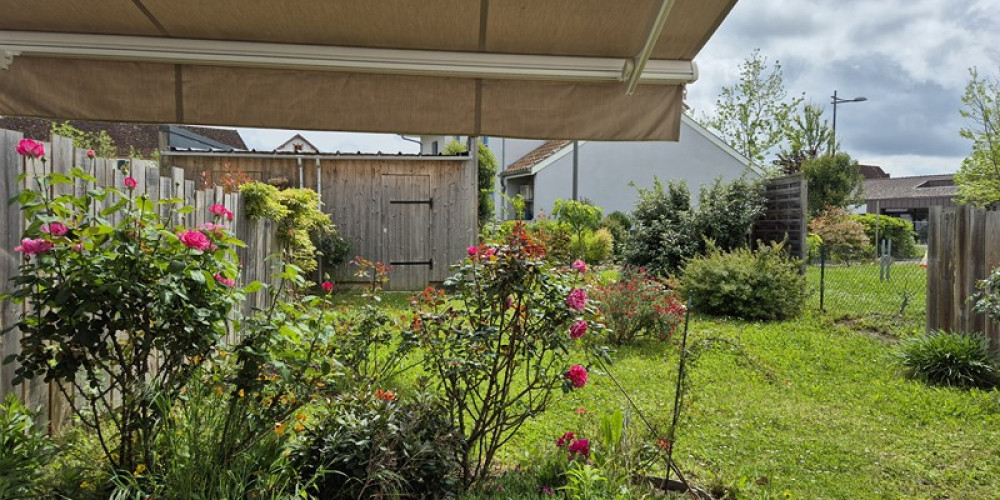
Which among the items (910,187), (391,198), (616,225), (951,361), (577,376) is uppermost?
(910,187)

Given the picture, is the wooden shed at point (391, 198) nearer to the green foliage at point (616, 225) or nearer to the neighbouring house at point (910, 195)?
the green foliage at point (616, 225)

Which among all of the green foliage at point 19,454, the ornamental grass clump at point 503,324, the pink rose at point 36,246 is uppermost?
the pink rose at point 36,246

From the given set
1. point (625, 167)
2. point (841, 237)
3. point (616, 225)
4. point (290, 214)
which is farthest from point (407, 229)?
point (841, 237)

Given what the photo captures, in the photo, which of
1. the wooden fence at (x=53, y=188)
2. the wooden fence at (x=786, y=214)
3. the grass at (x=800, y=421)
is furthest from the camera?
the wooden fence at (x=786, y=214)

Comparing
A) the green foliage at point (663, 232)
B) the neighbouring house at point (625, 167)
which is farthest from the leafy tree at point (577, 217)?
the neighbouring house at point (625, 167)

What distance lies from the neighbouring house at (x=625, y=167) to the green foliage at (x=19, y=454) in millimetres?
18141

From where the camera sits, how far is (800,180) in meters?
11.0

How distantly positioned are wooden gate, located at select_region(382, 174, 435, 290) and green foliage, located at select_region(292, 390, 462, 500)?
29.5ft

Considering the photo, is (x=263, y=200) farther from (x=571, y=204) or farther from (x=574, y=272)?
(x=571, y=204)

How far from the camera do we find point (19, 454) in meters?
2.50

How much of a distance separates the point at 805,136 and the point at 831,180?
4328 mm

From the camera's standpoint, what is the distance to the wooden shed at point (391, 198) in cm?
1190

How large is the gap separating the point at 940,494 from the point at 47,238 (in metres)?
4.68

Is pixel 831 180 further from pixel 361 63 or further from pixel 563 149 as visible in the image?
pixel 361 63
